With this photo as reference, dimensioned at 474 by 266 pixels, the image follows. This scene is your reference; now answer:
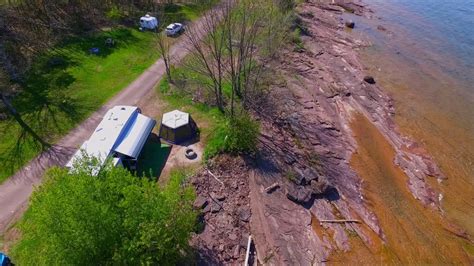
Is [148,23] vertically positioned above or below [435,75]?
above

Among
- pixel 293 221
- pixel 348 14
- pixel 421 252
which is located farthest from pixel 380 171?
pixel 348 14

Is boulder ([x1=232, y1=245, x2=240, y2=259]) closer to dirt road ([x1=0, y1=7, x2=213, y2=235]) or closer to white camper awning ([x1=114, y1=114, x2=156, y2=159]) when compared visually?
white camper awning ([x1=114, y1=114, x2=156, y2=159])

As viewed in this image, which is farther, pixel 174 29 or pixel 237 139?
pixel 174 29

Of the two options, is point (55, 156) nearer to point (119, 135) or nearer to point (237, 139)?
point (119, 135)

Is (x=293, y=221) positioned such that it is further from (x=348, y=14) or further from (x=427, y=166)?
(x=348, y=14)

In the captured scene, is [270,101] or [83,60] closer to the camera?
[270,101]

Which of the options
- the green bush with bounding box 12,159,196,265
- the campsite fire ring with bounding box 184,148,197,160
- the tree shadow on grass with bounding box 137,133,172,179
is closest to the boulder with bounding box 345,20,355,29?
the campsite fire ring with bounding box 184,148,197,160

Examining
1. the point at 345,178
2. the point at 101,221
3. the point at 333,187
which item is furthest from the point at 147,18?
the point at 101,221
